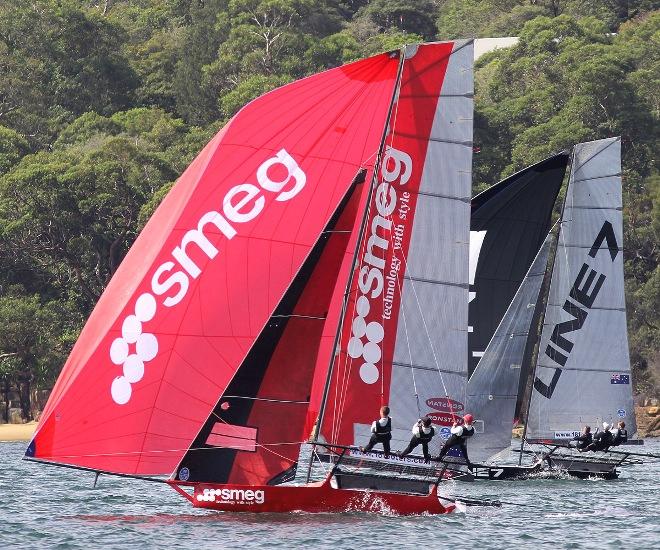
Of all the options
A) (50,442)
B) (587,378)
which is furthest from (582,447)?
(50,442)

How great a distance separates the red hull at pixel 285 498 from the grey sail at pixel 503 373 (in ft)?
23.5

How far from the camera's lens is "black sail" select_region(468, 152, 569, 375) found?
2780 cm

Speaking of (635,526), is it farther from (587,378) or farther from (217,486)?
(587,378)

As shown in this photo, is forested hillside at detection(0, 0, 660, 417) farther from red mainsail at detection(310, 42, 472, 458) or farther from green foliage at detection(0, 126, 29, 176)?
red mainsail at detection(310, 42, 472, 458)

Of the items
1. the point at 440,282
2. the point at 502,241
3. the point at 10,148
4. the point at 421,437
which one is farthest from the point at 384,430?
the point at 10,148

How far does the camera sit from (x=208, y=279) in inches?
784

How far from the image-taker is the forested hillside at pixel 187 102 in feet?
189

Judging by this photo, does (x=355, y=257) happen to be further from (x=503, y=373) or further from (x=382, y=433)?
(x=503, y=373)

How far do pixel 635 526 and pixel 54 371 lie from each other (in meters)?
32.4

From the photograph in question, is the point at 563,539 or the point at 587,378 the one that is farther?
the point at 587,378

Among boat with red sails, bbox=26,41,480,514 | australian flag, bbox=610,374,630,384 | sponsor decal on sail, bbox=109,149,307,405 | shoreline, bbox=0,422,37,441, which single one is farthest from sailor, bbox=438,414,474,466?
shoreline, bbox=0,422,37,441

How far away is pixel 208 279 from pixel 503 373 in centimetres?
905

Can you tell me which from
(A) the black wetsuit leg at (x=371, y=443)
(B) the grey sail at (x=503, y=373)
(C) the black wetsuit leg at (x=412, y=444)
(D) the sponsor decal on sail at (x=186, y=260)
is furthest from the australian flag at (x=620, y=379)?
(D) the sponsor decal on sail at (x=186, y=260)

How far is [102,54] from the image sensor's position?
83188 mm
